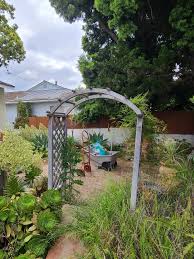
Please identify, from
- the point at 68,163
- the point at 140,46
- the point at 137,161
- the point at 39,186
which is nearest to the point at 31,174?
the point at 39,186

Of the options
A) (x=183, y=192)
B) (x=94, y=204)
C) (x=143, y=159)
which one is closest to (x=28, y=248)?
(x=94, y=204)

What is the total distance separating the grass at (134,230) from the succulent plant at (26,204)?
68cm

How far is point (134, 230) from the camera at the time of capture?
3.41 meters

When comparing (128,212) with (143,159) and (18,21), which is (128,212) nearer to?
(143,159)

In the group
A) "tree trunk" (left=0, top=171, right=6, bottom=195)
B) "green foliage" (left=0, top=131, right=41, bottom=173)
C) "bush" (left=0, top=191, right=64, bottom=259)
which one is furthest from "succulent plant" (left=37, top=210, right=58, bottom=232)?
"green foliage" (left=0, top=131, right=41, bottom=173)

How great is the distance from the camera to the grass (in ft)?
10.2

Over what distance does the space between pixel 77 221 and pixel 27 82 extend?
106ft

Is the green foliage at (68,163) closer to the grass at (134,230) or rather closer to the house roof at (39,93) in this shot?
the grass at (134,230)

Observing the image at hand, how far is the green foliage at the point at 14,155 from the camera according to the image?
5.80 metres

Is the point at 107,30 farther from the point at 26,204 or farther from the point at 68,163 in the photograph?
the point at 26,204

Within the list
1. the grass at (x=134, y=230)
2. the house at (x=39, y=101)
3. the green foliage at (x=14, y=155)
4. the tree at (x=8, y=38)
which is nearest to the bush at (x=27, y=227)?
the grass at (x=134, y=230)

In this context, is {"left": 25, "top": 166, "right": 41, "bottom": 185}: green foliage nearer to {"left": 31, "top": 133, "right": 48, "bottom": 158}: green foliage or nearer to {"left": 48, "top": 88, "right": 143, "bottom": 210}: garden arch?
Answer: {"left": 48, "top": 88, "right": 143, "bottom": 210}: garden arch

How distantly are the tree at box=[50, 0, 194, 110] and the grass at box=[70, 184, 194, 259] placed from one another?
272 inches

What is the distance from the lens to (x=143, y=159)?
302 inches
